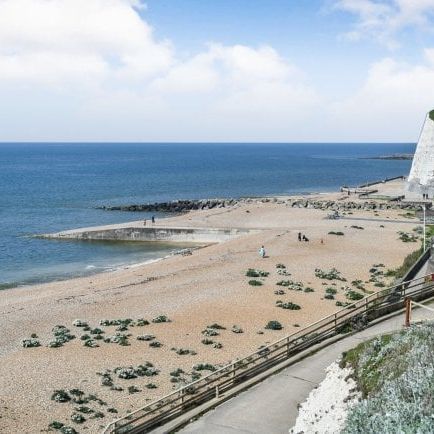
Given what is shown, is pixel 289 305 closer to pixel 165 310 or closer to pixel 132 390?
pixel 165 310

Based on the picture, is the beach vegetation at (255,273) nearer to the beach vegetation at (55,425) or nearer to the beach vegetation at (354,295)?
the beach vegetation at (354,295)

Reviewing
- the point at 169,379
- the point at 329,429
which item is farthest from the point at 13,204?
the point at 329,429

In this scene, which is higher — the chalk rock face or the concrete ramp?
the chalk rock face

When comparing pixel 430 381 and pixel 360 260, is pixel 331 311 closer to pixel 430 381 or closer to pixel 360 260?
pixel 360 260

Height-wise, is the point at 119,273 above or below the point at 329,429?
below

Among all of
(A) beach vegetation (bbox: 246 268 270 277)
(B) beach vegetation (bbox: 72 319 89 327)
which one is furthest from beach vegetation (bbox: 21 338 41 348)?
(A) beach vegetation (bbox: 246 268 270 277)

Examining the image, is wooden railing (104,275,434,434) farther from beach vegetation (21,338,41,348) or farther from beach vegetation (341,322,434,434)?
beach vegetation (21,338,41,348)

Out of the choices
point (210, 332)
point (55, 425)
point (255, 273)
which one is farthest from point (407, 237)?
point (55, 425)
